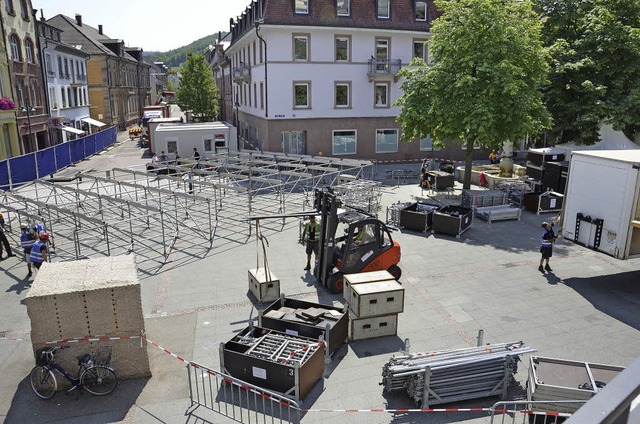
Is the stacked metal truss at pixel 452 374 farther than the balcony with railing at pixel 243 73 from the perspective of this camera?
No

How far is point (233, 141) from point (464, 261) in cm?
2386

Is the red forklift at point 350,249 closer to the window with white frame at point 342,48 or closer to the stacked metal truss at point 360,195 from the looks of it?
the stacked metal truss at point 360,195

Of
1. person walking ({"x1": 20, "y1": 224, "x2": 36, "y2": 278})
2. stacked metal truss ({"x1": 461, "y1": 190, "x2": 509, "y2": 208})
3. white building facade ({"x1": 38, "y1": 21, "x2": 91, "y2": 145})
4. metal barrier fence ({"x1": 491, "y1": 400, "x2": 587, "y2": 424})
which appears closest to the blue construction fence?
white building facade ({"x1": 38, "y1": 21, "x2": 91, "y2": 145})

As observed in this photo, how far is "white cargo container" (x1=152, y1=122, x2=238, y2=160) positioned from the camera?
114ft

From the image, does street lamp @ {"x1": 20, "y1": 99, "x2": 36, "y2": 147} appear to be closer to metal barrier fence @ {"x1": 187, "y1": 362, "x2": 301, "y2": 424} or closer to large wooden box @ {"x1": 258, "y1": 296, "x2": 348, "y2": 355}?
large wooden box @ {"x1": 258, "y1": 296, "x2": 348, "y2": 355}

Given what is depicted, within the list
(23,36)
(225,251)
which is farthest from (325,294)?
(23,36)

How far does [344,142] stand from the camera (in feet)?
116

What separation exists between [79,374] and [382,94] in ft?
99.6

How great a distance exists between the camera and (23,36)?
38.4 meters

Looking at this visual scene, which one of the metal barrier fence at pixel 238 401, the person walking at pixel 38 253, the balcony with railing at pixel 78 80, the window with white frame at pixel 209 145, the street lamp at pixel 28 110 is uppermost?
the balcony with railing at pixel 78 80

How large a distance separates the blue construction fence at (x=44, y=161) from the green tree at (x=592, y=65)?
2811cm

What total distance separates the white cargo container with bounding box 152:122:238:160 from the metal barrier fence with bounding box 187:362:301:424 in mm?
26918

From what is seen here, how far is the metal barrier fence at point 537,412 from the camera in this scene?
24.9 ft

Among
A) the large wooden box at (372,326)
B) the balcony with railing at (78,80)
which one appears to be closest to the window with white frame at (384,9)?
the large wooden box at (372,326)
